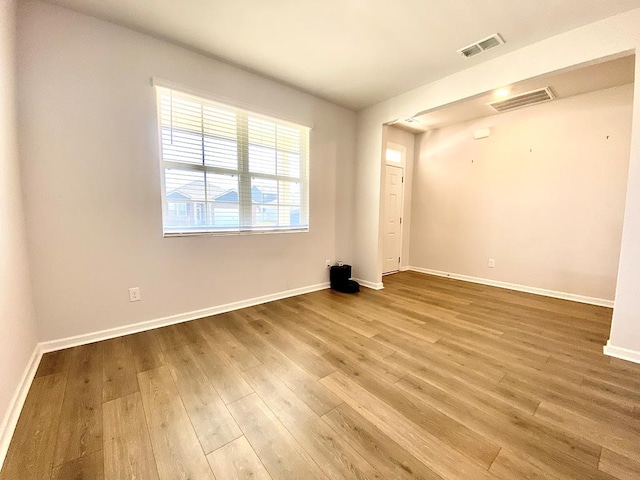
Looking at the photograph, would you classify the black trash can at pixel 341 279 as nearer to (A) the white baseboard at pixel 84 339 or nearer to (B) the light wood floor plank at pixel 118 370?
(A) the white baseboard at pixel 84 339

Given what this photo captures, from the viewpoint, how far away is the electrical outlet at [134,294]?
237 cm

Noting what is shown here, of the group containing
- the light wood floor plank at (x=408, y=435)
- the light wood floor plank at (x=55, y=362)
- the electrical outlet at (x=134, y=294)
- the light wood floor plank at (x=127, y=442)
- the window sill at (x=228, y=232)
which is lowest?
the light wood floor plank at (x=408, y=435)

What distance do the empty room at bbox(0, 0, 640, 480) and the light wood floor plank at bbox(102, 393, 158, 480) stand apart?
1cm

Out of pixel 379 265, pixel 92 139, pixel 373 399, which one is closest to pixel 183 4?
pixel 92 139

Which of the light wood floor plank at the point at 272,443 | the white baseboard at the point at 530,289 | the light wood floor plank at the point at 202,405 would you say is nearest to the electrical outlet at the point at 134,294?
the light wood floor plank at the point at 202,405

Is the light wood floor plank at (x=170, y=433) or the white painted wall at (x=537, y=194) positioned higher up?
the white painted wall at (x=537, y=194)

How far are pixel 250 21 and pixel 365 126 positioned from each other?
223 cm

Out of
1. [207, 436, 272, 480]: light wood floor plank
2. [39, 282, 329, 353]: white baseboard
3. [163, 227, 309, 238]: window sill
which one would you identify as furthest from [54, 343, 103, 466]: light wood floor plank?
[163, 227, 309, 238]: window sill

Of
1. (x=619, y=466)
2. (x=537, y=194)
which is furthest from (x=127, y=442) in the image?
(x=537, y=194)

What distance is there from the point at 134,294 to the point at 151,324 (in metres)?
0.34

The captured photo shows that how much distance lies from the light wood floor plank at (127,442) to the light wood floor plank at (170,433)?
29mm

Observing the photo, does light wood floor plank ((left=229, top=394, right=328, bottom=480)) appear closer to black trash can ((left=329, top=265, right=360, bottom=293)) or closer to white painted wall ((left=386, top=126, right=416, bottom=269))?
black trash can ((left=329, top=265, right=360, bottom=293))

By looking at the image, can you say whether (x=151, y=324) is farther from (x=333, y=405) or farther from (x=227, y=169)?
(x=333, y=405)

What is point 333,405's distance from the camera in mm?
1516
